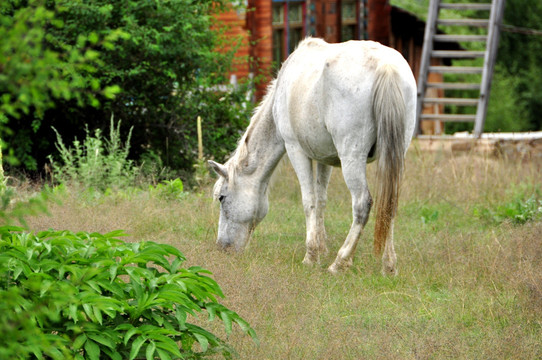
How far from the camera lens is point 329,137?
236 inches

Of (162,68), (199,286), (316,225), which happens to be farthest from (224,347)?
(162,68)

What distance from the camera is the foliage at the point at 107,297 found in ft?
10.0

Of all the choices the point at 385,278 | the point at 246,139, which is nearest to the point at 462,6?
the point at 246,139

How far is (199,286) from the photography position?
3.46m

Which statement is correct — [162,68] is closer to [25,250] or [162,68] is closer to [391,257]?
[391,257]

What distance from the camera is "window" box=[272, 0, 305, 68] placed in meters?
15.9

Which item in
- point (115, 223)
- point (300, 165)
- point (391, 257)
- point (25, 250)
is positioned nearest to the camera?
point (25, 250)

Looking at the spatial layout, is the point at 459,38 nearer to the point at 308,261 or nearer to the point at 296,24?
the point at 296,24

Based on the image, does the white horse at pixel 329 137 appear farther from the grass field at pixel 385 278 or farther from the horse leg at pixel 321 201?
the grass field at pixel 385 278

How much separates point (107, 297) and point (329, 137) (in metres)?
3.26

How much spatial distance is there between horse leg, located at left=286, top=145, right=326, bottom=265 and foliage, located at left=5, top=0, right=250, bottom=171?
405 cm

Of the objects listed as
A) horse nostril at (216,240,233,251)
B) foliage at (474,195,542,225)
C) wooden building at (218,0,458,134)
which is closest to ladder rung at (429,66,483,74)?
wooden building at (218,0,458,134)

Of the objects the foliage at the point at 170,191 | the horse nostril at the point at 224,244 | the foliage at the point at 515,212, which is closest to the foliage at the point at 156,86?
the foliage at the point at 170,191

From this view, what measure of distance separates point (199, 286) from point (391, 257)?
2.70 metres
